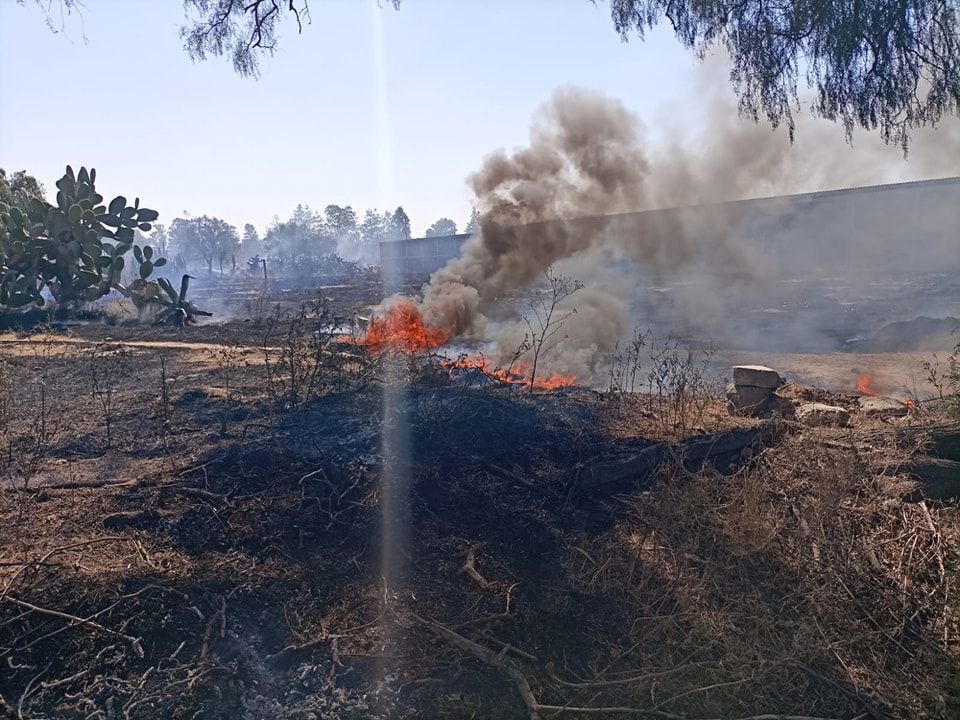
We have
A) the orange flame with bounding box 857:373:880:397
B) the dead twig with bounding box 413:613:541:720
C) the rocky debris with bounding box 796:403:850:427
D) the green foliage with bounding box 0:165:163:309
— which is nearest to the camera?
the dead twig with bounding box 413:613:541:720

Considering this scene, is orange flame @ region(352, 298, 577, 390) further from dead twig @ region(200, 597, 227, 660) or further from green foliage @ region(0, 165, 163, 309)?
green foliage @ region(0, 165, 163, 309)

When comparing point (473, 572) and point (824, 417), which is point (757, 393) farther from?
point (473, 572)

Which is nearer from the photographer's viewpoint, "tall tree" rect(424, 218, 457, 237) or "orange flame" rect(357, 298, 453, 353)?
"orange flame" rect(357, 298, 453, 353)

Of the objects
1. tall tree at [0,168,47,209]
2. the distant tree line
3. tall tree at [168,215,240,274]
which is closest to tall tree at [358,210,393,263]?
the distant tree line

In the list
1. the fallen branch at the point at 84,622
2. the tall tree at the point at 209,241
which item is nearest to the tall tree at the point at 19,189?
the fallen branch at the point at 84,622

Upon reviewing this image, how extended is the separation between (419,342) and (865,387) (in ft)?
29.6

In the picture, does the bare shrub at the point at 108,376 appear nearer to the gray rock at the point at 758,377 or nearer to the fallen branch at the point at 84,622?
the fallen branch at the point at 84,622

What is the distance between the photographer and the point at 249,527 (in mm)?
4293

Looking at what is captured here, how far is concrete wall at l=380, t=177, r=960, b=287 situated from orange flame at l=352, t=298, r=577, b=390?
8996mm

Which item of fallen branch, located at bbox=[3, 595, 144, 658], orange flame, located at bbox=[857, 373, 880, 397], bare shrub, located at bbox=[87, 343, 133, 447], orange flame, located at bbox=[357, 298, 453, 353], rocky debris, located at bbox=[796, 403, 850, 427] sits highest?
orange flame, located at bbox=[357, 298, 453, 353]

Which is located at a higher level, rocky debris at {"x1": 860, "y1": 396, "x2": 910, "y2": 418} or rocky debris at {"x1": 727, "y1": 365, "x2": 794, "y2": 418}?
rocky debris at {"x1": 727, "y1": 365, "x2": 794, "y2": 418}

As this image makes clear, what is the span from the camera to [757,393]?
8750mm

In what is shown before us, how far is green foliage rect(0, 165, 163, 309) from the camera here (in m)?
15.5

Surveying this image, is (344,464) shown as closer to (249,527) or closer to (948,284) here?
(249,527)
